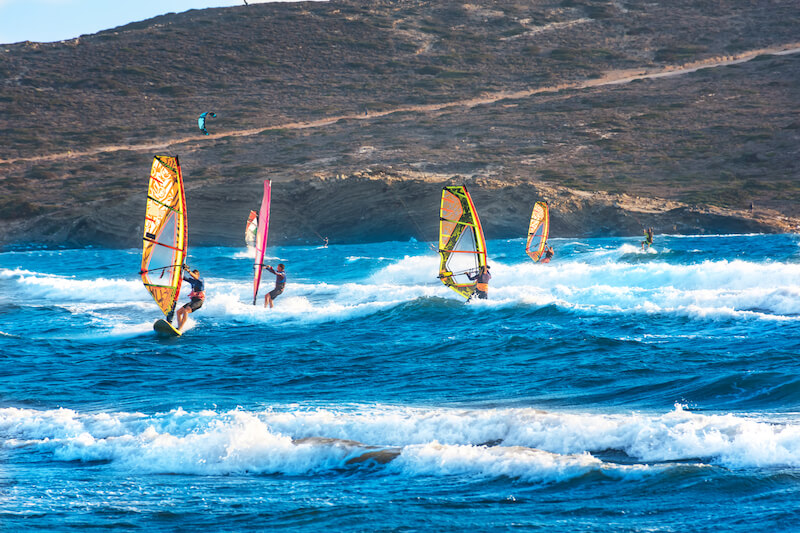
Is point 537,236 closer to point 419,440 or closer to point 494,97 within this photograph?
point 419,440

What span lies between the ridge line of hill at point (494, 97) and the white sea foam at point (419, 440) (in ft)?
170

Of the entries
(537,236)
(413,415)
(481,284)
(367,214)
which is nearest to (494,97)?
(367,214)

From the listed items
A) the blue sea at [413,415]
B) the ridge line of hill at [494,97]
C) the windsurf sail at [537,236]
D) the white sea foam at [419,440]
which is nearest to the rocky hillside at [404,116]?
the ridge line of hill at [494,97]

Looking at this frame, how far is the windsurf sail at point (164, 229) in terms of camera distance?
15.1 meters

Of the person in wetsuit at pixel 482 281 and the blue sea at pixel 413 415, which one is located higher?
the person in wetsuit at pixel 482 281

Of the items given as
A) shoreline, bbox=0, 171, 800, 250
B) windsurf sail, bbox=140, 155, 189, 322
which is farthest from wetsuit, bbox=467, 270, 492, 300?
shoreline, bbox=0, 171, 800, 250

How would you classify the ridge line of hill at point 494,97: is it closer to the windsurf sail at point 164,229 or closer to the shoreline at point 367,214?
the shoreline at point 367,214

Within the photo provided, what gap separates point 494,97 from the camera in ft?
230

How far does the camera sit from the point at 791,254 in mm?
28078

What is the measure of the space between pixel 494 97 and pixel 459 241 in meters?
53.0

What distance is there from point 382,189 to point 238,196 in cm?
759

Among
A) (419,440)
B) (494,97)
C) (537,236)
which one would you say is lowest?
(419,440)

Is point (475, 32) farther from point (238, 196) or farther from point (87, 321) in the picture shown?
point (87, 321)

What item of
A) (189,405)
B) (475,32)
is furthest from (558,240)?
(475,32)
